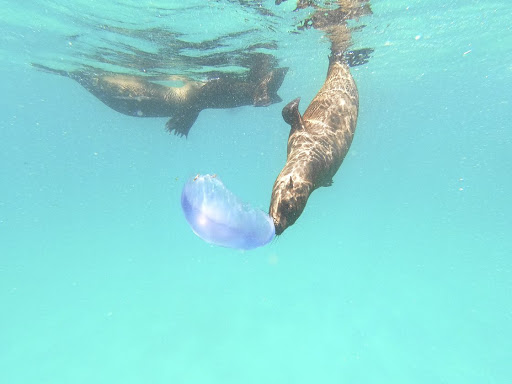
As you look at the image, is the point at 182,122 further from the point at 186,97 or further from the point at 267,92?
the point at 267,92

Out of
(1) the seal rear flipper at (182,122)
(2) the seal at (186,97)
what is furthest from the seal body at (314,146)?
(1) the seal rear flipper at (182,122)

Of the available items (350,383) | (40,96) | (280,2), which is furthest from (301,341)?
(40,96)

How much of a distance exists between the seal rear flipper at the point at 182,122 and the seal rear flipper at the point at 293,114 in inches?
283

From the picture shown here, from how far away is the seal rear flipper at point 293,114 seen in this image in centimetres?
381

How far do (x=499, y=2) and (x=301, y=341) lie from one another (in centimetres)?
1760

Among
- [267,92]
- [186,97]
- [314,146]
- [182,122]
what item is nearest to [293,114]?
[314,146]

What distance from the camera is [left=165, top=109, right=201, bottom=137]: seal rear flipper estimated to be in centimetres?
1084

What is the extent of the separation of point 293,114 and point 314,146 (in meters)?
0.46

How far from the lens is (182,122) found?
10.9 metres

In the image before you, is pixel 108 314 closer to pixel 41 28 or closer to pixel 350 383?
pixel 350 383

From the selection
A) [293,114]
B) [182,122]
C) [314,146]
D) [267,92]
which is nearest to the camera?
[314,146]

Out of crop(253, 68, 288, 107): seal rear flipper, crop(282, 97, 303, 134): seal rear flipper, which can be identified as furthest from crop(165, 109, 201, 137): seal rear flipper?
crop(282, 97, 303, 134): seal rear flipper

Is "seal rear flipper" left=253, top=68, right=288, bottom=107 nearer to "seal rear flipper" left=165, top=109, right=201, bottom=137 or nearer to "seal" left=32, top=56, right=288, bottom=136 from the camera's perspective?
"seal" left=32, top=56, right=288, bottom=136

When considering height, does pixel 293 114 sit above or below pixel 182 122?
above
